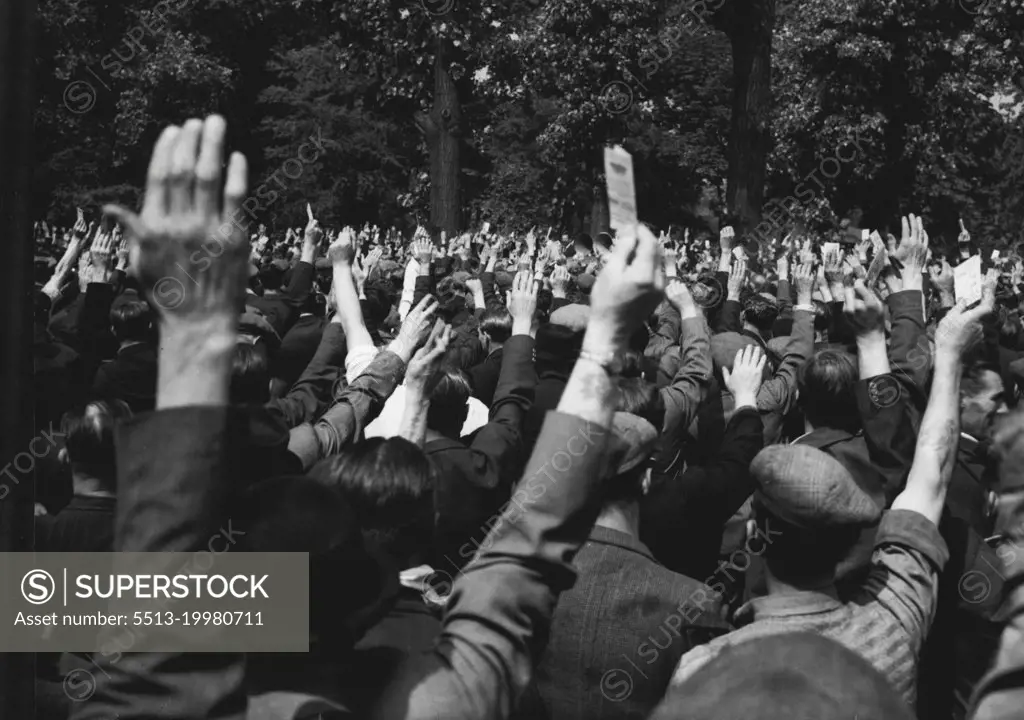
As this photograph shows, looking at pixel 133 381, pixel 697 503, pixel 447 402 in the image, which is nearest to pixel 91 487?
pixel 133 381

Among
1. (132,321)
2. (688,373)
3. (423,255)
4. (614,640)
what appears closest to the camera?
(614,640)

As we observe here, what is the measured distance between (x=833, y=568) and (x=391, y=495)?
3.39 ft

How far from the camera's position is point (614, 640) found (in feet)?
11.7

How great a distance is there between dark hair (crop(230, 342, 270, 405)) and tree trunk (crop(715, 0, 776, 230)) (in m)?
16.3

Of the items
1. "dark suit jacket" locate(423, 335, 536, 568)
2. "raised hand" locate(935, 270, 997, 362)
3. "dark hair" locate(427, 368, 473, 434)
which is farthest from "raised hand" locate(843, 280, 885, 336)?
"dark hair" locate(427, 368, 473, 434)

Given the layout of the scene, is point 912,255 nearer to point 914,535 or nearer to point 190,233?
point 914,535

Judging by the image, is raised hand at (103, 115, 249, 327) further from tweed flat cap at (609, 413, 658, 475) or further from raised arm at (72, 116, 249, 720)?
tweed flat cap at (609, 413, 658, 475)

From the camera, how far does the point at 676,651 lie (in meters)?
3.54

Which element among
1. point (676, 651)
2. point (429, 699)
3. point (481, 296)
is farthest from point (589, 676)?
point (481, 296)

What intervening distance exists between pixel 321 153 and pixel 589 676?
3767cm

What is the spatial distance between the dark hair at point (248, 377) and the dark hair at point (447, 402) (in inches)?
24.6

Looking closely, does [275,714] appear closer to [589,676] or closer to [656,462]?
[589,676]

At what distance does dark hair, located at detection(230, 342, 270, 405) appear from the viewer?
4.32 meters

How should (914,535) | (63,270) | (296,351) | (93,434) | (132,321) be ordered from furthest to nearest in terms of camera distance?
(63,270)
(296,351)
(132,321)
(93,434)
(914,535)
